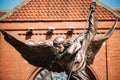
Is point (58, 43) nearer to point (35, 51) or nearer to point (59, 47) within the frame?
point (59, 47)

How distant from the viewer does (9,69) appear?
1758 centimetres

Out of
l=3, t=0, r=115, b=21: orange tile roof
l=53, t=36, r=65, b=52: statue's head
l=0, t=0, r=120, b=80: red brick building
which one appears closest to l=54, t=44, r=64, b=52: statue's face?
l=53, t=36, r=65, b=52: statue's head

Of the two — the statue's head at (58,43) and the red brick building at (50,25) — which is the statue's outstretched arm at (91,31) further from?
the red brick building at (50,25)

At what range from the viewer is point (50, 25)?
17891 mm

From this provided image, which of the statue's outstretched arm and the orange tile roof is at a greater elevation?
the statue's outstretched arm

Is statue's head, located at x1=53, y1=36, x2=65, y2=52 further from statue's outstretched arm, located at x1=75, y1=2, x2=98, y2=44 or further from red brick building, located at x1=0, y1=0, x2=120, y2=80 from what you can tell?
red brick building, located at x1=0, y1=0, x2=120, y2=80

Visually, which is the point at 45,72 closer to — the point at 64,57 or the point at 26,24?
the point at 26,24

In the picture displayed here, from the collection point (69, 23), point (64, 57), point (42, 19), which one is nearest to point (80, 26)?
point (69, 23)

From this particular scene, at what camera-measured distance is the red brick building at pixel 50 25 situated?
17.4 metres

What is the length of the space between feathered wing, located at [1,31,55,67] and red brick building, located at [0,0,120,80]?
36.3ft

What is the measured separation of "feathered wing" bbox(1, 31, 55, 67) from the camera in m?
5.90

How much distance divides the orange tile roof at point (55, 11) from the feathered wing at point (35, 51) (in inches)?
460

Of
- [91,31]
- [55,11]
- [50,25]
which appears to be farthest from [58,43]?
[55,11]

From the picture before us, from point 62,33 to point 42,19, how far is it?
47.6 inches
